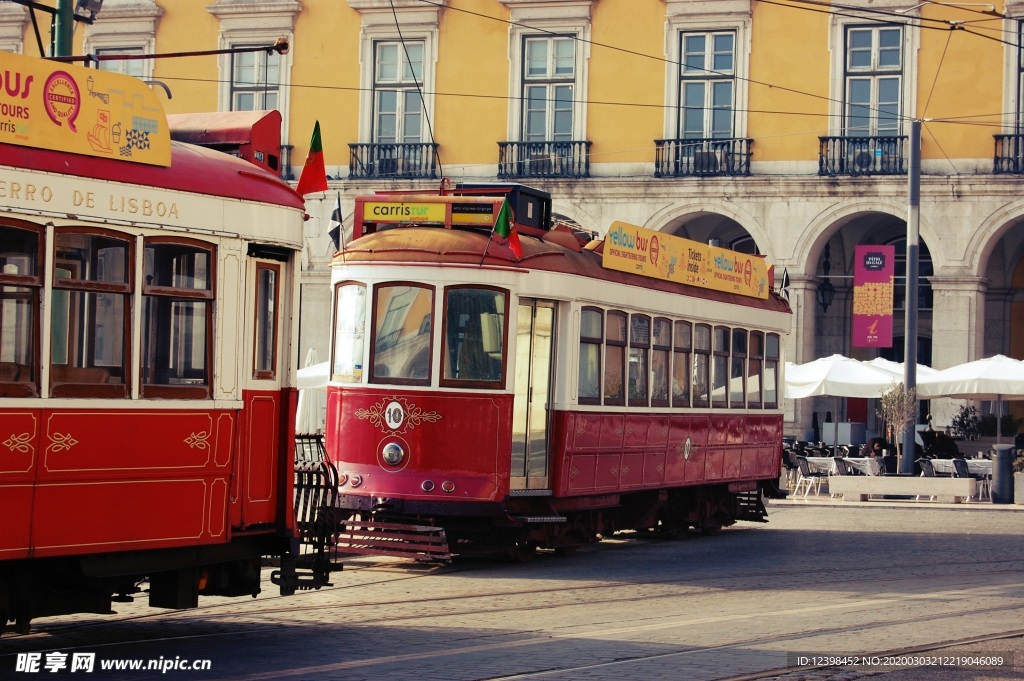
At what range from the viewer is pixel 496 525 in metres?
14.7

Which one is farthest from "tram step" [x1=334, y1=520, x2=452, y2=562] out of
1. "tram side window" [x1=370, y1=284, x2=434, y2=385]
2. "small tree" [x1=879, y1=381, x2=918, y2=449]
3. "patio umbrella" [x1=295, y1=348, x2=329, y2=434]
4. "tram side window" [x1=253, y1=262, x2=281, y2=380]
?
"small tree" [x1=879, y1=381, x2=918, y2=449]

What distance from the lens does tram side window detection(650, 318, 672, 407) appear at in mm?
17016

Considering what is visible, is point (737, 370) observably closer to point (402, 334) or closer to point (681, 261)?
point (681, 261)

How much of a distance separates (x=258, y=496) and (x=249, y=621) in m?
1.55

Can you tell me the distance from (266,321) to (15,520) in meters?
2.20

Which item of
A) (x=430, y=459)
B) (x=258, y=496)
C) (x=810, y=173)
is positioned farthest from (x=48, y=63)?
(x=810, y=173)

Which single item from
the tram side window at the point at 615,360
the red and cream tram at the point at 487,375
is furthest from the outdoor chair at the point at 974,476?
the tram side window at the point at 615,360

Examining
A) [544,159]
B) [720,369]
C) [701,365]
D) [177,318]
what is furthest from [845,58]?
[177,318]

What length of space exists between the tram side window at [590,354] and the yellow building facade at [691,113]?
17.3 meters

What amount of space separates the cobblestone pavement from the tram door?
873mm

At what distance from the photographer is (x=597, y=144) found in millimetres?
35219

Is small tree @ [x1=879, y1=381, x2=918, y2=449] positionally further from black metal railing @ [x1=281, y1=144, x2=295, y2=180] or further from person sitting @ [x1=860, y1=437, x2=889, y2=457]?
black metal railing @ [x1=281, y1=144, x2=295, y2=180]

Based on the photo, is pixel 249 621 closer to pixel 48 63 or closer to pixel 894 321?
pixel 48 63

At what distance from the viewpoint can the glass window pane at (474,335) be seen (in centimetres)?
1442
